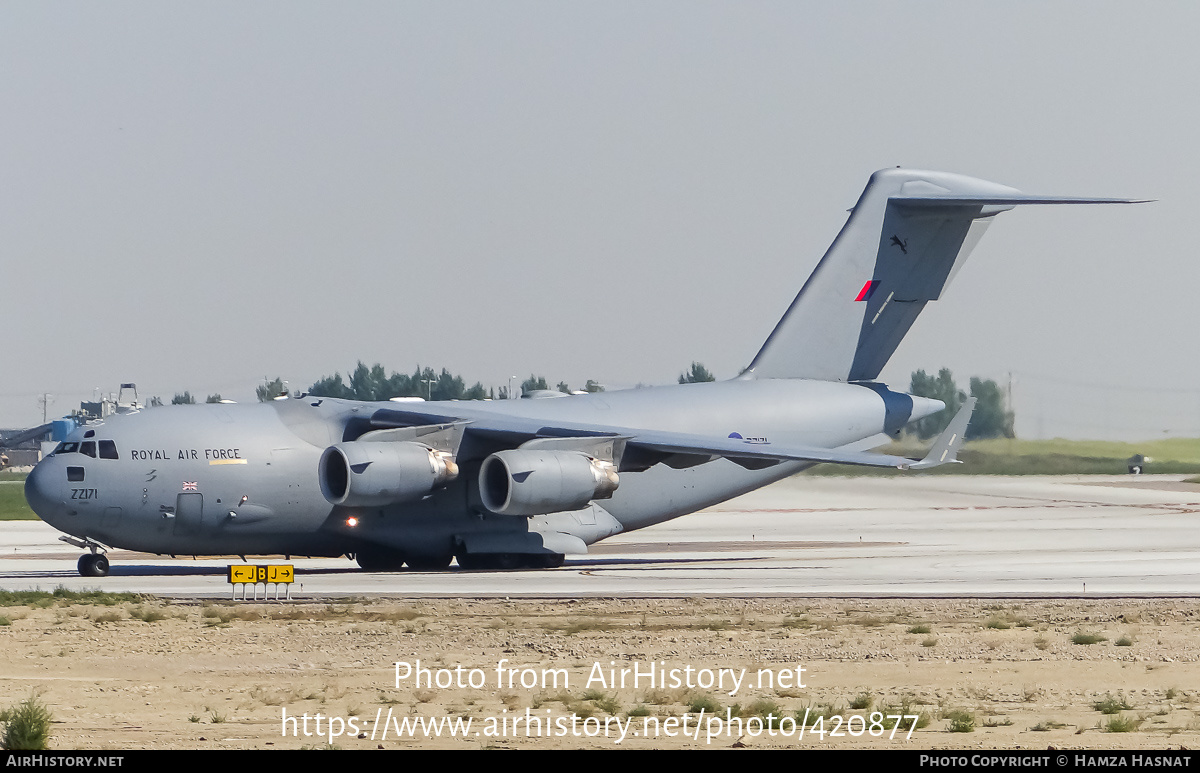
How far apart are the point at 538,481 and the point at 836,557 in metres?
6.58

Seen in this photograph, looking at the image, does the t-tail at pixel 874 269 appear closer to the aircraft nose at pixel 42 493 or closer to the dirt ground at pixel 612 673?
the dirt ground at pixel 612 673

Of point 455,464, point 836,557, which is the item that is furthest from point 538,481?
point 836,557

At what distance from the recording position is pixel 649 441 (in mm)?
26094

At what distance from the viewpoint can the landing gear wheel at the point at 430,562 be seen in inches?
1053

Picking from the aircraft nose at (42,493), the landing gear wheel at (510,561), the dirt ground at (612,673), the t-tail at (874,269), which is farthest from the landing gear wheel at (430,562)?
the t-tail at (874,269)

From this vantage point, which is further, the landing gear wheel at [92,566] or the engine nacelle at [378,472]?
the landing gear wheel at [92,566]

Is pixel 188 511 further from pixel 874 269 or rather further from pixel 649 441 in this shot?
pixel 874 269

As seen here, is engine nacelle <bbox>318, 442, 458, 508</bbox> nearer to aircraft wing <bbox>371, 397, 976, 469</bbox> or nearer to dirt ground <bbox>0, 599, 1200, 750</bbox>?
aircraft wing <bbox>371, 397, 976, 469</bbox>

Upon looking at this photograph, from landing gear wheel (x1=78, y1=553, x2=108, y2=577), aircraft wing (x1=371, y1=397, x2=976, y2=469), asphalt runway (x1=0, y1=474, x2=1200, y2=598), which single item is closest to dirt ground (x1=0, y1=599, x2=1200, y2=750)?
asphalt runway (x1=0, y1=474, x2=1200, y2=598)

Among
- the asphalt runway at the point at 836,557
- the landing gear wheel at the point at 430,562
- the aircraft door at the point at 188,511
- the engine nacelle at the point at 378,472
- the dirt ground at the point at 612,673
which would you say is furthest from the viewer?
the landing gear wheel at the point at 430,562

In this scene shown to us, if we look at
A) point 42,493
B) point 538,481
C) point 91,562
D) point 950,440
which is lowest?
point 91,562

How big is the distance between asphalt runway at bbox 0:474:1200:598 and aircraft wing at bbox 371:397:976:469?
1.74 meters

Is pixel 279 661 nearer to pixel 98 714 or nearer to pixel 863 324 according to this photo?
pixel 98 714

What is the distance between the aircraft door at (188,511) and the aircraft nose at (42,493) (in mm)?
1758
